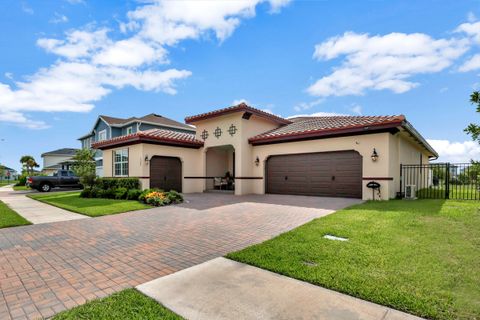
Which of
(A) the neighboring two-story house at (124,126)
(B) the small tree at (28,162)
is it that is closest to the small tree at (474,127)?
(A) the neighboring two-story house at (124,126)

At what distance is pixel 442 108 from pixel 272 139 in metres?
9.27

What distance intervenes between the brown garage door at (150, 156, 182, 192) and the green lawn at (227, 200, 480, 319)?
10.6 meters

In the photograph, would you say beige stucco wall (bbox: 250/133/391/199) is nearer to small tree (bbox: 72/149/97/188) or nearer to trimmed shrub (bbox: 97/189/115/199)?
trimmed shrub (bbox: 97/189/115/199)

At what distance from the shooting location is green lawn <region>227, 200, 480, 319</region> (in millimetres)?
2803

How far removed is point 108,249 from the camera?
4859 millimetres

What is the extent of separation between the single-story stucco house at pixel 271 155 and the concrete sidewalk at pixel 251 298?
9555 mm

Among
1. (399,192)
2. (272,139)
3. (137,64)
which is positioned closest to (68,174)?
(137,64)

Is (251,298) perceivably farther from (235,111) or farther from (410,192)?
(235,111)

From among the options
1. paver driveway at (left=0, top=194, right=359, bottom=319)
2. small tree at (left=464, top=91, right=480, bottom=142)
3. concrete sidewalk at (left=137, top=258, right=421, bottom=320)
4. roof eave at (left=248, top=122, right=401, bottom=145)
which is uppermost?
roof eave at (left=248, top=122, right=401, bottom=145)

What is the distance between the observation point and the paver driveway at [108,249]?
311cm

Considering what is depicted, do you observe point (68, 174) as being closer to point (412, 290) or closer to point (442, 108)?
point (412, 290)

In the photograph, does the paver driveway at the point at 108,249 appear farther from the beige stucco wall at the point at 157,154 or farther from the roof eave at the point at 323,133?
the beige stucco wall at the point at 157,154

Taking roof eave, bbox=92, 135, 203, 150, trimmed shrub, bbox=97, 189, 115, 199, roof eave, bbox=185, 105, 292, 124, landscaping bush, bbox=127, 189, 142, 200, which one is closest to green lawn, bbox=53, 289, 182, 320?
landscaping bush, bbox=127, 189, 142, 200

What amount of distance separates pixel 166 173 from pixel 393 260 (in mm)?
13230
